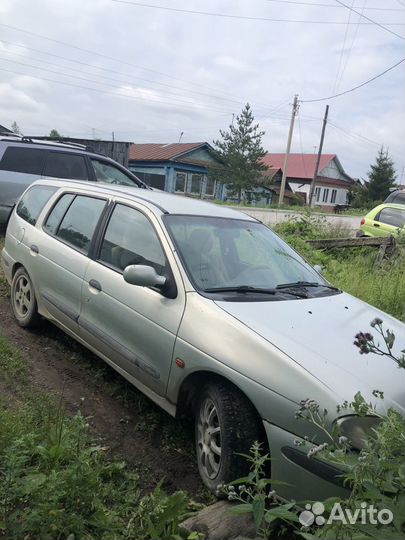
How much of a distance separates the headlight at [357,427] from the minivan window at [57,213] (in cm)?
344

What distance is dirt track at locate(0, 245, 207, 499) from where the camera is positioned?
3.15 m

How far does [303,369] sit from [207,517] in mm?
878

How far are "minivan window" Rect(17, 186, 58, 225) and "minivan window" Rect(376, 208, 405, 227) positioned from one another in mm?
8757

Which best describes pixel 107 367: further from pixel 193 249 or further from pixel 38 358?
pixel 193 249

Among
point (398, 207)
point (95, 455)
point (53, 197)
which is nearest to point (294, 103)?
point (398, 207)

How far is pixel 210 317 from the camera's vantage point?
3027mm

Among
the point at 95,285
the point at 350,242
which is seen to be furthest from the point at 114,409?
the point at 350,242

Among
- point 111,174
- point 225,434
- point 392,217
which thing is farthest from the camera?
point 392,217

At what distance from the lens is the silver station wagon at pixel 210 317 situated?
8.32 feet

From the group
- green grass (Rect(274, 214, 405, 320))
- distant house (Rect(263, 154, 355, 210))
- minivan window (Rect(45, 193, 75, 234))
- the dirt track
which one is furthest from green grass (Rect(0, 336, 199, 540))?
distant house (Rect(263, 154, 355, 210))

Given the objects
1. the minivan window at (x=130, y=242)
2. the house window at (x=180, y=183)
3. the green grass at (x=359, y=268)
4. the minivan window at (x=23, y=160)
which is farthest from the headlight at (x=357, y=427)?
the house window at (x=180, y=183)

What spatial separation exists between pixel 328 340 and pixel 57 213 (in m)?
3.15

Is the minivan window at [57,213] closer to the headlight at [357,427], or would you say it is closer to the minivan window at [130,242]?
the minivan window at [130,242]

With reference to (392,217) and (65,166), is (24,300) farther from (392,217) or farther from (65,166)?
(392,217)
